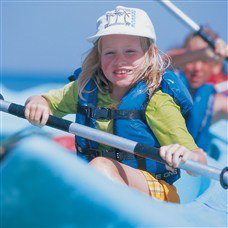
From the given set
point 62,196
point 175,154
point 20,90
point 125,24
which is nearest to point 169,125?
point 175,154

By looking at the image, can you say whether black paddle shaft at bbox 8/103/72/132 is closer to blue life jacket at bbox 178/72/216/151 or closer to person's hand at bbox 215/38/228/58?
blue life jacket at bbox 178/72/216/151

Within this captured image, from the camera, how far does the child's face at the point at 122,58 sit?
1.23m

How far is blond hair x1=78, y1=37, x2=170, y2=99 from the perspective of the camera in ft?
4.14

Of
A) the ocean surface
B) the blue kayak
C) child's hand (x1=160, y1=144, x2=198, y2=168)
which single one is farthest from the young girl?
the ocean surface

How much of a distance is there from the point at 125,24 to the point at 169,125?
249 millimetres

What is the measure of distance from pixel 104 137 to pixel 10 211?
279mm

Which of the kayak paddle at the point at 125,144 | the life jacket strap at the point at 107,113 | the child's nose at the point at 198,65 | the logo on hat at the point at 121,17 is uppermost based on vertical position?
the logo on hat at the point at 121,17

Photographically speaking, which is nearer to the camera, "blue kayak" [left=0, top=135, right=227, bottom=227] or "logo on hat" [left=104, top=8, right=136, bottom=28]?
"blue kayak" [left=0, top=135, right=227, bottom=227]

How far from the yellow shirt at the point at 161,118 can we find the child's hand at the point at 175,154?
9 cm

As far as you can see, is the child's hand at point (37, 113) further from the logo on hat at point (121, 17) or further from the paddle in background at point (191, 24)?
the paddle in background at point (191, 24)

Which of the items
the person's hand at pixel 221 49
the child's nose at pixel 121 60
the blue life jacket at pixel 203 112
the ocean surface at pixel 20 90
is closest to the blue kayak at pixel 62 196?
the child's nose at pixel 121 60

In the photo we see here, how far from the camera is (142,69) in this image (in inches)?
49.7

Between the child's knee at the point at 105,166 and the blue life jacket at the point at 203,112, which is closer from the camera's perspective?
the child's knee at the point at 105,166

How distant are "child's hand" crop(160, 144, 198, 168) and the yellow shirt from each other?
0.09 meters
